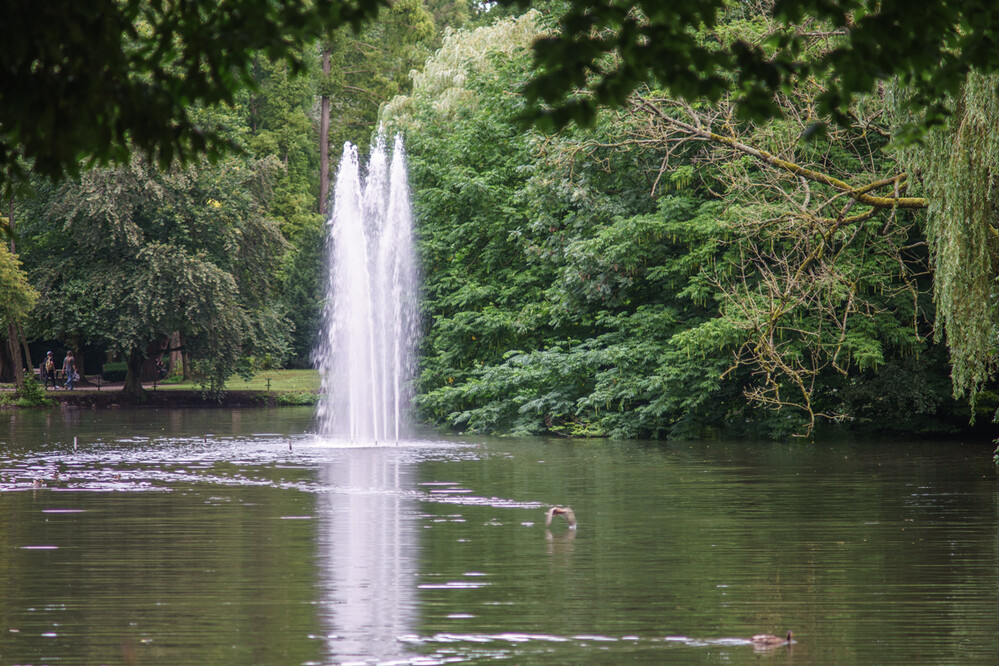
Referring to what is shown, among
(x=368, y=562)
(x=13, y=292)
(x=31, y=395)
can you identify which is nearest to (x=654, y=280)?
(x=368, y=562)

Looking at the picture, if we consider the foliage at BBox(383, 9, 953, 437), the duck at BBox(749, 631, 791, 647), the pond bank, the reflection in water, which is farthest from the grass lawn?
the duck at BBox(749, 631, 791, 647)

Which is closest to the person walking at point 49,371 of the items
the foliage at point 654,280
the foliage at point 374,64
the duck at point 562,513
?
the foliage at point 374,64

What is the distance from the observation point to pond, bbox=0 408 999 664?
7.58 m

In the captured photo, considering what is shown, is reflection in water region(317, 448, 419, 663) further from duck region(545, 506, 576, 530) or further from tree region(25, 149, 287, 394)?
tree region(25, 149, 287, 394)

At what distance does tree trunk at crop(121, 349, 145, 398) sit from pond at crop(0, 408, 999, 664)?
77.9 ft

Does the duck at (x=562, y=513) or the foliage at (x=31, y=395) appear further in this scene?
the foliage at (x=31, y=395)

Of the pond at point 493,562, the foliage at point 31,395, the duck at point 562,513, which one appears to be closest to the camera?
the pond at point 493,562

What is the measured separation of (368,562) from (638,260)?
17.7 meters

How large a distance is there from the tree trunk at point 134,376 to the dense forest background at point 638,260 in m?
0.30

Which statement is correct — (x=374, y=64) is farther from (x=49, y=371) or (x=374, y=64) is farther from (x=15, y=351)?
(x=15, y=351)

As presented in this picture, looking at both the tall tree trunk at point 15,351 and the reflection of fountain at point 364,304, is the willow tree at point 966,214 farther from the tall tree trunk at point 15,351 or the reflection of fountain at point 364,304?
the tall tree trunk at point 15,351

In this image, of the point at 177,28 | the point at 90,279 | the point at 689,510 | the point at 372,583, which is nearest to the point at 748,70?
the point at 177,28

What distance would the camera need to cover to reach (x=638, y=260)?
2758 centimetres

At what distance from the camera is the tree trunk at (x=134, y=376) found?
44.2 m
